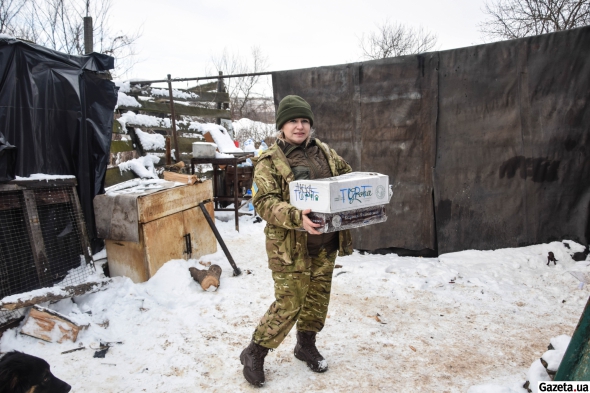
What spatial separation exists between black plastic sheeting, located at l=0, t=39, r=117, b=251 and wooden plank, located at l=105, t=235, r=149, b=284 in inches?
18.4

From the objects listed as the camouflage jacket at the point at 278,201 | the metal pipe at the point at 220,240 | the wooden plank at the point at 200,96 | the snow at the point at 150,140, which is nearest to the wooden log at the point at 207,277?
the metal pipe at the point at 220,240

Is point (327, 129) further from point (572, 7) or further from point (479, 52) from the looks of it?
point (572, 7)

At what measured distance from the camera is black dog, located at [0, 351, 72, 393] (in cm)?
189

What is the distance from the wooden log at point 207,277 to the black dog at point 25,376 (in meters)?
2.13

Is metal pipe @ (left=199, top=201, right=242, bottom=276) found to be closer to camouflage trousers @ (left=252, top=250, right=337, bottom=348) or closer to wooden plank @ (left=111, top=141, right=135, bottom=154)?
camouflage trousers @ (left=252, top=250, right=337, bottom=348)

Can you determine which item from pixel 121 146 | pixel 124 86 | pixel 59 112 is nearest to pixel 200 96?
pixel 124 86

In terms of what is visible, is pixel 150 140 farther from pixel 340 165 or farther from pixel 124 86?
pixel 340 165

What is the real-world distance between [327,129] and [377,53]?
1927 centimetres

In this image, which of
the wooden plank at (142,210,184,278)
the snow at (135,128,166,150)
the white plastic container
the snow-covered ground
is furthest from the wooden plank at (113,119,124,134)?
the snow-covered ground

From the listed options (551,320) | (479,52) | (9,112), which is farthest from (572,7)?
(9,112)

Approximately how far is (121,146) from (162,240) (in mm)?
3126

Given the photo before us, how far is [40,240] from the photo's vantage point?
3791mm

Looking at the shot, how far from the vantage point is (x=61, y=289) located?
11.6 ft

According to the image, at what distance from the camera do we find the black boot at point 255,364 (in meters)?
2.61
